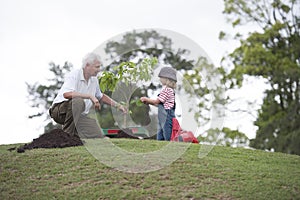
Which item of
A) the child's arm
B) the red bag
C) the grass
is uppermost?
the child's arm

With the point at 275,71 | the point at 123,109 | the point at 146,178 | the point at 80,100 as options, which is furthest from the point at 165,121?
the point at 275,71

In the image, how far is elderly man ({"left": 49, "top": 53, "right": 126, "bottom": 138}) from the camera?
794 cm

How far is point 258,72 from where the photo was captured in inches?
917

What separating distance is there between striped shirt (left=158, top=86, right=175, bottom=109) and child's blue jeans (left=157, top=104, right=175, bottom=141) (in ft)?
0.26

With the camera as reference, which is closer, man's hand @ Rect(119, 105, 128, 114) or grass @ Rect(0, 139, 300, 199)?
grass @ Rect(0, 139, 300, 199)

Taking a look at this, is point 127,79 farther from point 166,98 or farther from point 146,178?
point 146,178

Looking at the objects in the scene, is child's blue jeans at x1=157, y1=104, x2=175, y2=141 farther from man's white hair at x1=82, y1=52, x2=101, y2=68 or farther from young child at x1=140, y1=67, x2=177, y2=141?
man's white hair at x1=82, y1=52, x2=101, y2=68

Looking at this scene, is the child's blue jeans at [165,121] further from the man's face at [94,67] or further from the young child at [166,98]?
the man's face at [94,67]

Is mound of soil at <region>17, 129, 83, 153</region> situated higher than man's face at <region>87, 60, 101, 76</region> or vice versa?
man's face at <region>87, 60, 101, 76</region>

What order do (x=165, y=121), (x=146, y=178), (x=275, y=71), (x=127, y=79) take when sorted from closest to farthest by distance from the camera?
(x=146, y=178) < (x=165, y=121) < (x=127, y=79) < (x=275, y=71)

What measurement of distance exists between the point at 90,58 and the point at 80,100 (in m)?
0.70

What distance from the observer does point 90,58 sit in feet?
26.3

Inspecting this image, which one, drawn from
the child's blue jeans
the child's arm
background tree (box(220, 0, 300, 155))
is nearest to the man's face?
the child's arm

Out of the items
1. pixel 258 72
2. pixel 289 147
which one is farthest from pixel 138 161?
pixel 258 72
